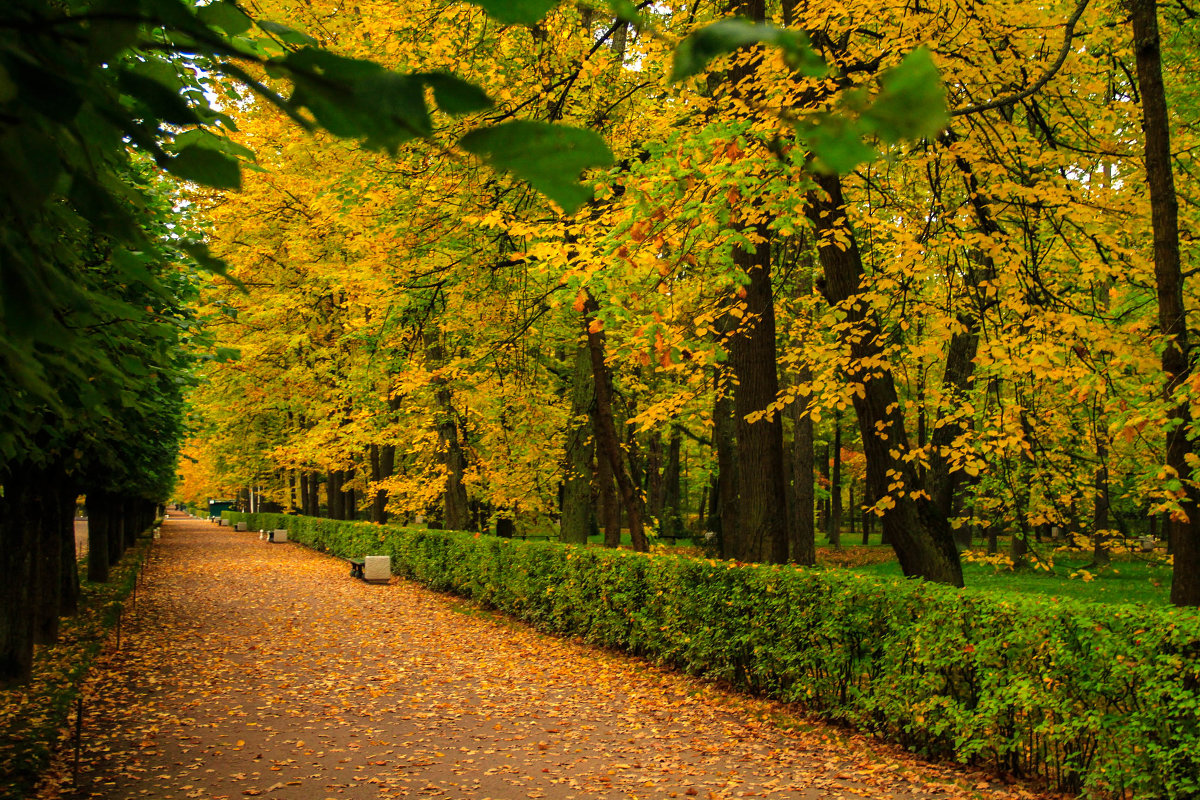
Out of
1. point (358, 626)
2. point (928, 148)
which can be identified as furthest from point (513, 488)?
point (928, 148)

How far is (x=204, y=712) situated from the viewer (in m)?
9.11

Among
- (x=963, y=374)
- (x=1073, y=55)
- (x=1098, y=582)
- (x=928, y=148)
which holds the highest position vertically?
(x=1073, y=55)

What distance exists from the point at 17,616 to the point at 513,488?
12.2 m

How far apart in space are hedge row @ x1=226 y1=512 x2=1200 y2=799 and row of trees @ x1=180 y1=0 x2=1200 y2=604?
Answer: 42.1 inches

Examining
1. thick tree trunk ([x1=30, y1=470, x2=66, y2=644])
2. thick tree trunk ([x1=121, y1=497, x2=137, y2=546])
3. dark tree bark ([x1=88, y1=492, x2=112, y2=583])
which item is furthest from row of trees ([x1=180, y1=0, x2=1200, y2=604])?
thick tree trunk ([x1=121, y1=497, x2=137, y2=546])

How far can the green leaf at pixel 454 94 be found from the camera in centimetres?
94

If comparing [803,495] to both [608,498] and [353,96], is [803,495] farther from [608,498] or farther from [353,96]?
[353,96]

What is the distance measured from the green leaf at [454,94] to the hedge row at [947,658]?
6.25 m

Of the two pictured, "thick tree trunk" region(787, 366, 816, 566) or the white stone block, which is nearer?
"thick tree trunk" region(787, 366, 816, 566)

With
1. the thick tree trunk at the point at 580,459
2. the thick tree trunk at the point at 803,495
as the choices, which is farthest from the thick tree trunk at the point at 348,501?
the thick tree trunk at the point at 803,495

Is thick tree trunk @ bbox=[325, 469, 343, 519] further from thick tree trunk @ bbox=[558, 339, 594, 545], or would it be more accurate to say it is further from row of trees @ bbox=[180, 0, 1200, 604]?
thick tree trunk @ bbox=[558, 339, 594, 545]

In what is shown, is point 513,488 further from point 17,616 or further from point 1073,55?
point 1073,55

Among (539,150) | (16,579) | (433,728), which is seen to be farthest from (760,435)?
(539,150)

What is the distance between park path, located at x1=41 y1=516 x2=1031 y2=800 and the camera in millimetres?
6781
